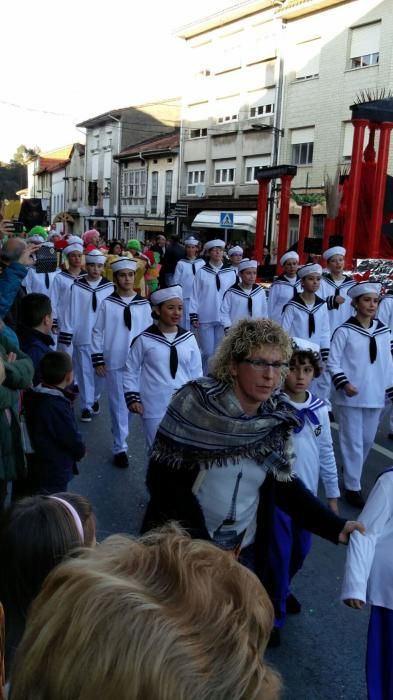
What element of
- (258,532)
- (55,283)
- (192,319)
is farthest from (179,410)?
(192,319)

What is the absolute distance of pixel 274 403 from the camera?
10.2 ft

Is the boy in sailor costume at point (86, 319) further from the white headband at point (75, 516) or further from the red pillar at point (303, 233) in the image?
the red pillar at point (303, 233)

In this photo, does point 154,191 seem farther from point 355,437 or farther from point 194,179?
point 355,437

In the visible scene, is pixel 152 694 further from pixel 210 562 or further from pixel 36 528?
pixel 36 528

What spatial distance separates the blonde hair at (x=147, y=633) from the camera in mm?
942

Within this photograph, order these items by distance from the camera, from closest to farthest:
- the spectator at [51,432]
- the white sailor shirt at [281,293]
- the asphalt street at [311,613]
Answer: the asphalt street at [311,613] → the spectator at [51,432] → the white sailor shirt at [281,293]

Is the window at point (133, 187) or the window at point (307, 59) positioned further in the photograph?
the window at point (133, 187)

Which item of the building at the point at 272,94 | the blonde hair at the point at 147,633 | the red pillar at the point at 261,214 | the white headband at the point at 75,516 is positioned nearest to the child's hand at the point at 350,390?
the white headband at the point at 75,516

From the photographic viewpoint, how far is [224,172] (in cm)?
3750

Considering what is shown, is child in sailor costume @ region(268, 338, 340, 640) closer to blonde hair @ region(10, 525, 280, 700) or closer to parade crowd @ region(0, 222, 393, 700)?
parade crowd @ region(0, 222, 393, 700)

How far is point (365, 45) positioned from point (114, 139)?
99.6 feet

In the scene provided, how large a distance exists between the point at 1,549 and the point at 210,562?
0.87 m

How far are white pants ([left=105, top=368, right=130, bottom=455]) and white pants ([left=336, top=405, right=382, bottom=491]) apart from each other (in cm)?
218

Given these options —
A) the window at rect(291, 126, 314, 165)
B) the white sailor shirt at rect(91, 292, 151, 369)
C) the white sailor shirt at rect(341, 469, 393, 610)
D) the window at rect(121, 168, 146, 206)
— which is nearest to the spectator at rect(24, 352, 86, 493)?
the white sailor shirt at rect(341, 469, 393, 610)
